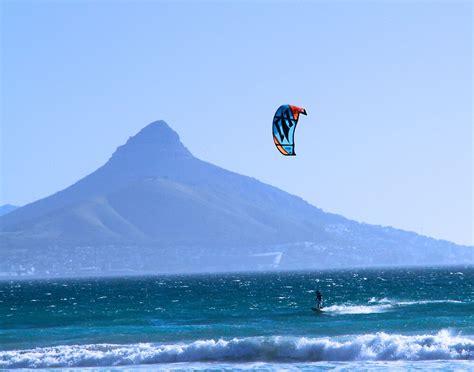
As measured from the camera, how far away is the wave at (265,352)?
159 ft

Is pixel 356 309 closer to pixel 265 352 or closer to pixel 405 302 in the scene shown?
pixel 405 302

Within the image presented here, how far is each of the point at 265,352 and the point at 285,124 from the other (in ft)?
42.2

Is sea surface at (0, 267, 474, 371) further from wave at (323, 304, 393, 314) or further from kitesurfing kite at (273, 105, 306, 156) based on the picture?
kitesurfing kite at (273, 105, 306, 156)

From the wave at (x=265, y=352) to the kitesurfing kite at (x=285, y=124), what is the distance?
12104mm

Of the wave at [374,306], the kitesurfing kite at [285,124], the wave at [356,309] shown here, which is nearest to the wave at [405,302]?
the wave at [374,306]

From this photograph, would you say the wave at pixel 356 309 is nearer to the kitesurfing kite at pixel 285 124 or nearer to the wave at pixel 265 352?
the wave at pixel 265 352

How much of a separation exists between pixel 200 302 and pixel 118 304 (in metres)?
7.41

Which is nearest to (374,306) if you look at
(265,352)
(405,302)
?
(405,302)

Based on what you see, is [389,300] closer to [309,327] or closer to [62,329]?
[309,327]

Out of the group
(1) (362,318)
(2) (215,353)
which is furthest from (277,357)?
(1) (362,318)

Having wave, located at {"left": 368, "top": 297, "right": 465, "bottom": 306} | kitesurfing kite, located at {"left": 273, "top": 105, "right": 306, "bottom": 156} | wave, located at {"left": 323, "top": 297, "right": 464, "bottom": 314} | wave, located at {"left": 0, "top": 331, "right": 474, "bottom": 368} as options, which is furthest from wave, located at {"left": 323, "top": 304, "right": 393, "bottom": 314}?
kitesurfing kite, located at {"left": 273, "top": 105, "right": 306, "bottom": 156}

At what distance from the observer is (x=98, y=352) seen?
50.6m

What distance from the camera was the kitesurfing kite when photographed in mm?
41938

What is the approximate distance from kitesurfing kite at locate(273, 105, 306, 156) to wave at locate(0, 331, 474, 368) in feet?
39.7
